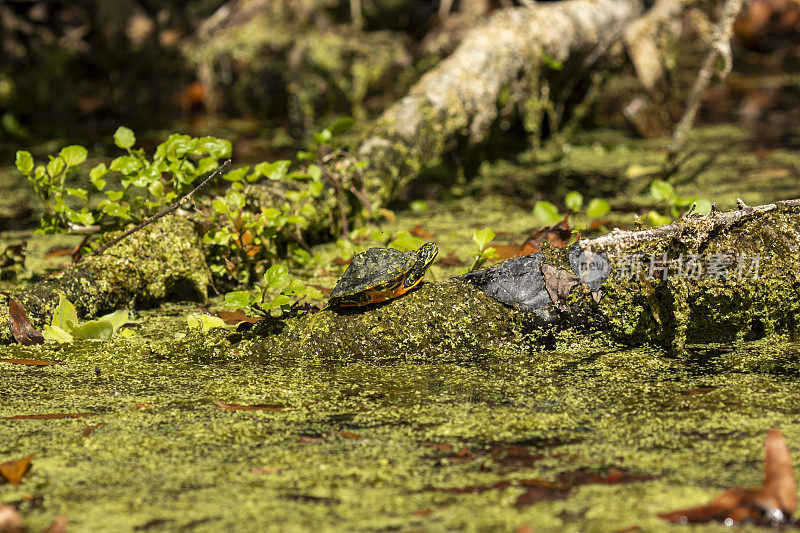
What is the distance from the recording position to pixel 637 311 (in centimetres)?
150

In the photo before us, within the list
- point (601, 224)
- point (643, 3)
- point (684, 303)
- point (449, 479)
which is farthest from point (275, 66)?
point (449, 479)

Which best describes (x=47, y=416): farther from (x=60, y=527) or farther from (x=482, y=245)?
(x=482, y=245)

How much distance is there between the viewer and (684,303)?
58.6 inches

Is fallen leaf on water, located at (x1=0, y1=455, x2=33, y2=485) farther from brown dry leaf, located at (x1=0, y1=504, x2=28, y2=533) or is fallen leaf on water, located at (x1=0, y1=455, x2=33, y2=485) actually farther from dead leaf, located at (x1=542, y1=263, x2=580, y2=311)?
dead leaf, located at (x1=542, y1=263, x2=580, y2=311)

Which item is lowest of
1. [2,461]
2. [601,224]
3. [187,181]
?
[601,224]

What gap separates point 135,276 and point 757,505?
4.62 feet

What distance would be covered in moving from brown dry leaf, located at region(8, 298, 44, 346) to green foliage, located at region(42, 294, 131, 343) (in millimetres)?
20

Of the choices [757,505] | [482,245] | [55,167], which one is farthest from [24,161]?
[757,505]

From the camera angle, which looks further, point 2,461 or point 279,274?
point 279,274

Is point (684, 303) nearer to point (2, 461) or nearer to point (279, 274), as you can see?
point (279, 274)

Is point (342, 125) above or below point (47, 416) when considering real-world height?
above

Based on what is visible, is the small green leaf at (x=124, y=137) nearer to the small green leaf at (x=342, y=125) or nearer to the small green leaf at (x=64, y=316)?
the small green leaf at (x=64, y=316)

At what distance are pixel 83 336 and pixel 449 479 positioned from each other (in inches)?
37.4

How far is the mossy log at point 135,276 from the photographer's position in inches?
68.2
